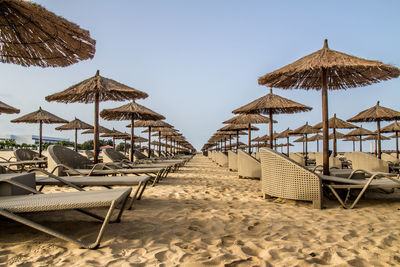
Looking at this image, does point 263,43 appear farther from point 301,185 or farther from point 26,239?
point 26,239

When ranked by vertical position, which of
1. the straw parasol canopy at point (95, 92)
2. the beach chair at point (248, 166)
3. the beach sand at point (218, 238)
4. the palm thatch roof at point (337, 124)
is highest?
the straw parasol canopy at point (95, 92)

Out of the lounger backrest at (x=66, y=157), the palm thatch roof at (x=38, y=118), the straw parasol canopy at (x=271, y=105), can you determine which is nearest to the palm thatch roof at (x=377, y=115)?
the straw parasol canopy at (x=271, y=105)

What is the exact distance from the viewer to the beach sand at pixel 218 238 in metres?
1.60

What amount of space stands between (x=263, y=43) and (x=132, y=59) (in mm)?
8130

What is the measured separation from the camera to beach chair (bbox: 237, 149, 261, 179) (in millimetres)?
6156

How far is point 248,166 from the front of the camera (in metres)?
6.28

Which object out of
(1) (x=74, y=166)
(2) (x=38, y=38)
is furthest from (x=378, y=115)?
(2) (x=38, y=38)

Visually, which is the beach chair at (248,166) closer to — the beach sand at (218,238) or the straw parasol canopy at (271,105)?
the straw parasol canopy at (271,105)

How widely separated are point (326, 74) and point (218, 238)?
333cm

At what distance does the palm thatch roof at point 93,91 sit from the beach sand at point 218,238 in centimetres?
322

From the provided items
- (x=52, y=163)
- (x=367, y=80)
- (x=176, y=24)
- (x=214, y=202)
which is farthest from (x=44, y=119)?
(x=367, y=80)

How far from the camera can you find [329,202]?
360 centimetres

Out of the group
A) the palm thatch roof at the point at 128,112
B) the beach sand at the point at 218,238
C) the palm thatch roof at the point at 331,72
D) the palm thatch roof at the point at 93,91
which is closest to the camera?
the beach sand at the point at 218,238

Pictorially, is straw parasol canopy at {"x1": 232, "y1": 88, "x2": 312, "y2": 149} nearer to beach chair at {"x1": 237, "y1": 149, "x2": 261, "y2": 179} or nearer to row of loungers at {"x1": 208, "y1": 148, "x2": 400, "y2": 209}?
beach chair at {"x1": 237, "y1": 149, "x2": 261, "y2": 179}
